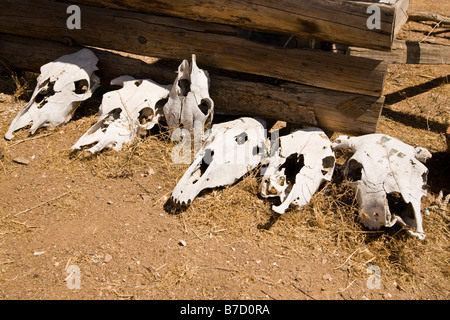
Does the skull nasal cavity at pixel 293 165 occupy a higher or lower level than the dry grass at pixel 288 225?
higher

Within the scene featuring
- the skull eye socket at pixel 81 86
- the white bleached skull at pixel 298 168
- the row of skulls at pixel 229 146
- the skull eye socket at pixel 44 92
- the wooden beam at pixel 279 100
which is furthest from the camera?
the skull eye socket at pixel 81 86

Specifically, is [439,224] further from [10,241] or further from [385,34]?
[10,241]

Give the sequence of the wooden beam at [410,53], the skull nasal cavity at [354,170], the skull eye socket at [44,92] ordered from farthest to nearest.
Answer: the wooden beam at [410,53] < the skull eye socket at [44,92] < the skull nasal cavity at [354,170]

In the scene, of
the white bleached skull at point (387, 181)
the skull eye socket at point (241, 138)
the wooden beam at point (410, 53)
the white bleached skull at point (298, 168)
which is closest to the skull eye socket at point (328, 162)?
the white bleached skull at point (298, 168)

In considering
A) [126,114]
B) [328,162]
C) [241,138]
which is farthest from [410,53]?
[126,114]

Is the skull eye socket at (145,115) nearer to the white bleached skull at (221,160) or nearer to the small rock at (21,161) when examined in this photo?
the white bleached skull at (221,160)

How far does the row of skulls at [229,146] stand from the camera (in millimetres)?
3613

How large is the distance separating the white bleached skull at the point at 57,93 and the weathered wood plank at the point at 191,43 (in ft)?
1.30

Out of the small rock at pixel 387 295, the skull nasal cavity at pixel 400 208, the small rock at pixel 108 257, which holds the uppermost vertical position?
the skull nasal cavity at pixel 400 208

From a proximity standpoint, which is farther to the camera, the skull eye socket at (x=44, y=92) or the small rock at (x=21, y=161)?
the skull eye socket at (x=44, y=92)

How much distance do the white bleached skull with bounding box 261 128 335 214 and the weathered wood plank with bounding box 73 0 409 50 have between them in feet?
3.42

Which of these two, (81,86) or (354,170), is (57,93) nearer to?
(81,86)

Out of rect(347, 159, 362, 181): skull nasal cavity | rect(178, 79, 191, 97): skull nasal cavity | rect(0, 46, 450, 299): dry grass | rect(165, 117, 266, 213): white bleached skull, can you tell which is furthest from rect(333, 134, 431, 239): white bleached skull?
rect(178, 79, 191, 97): skull nasal cavity

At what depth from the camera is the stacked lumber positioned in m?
4.12
